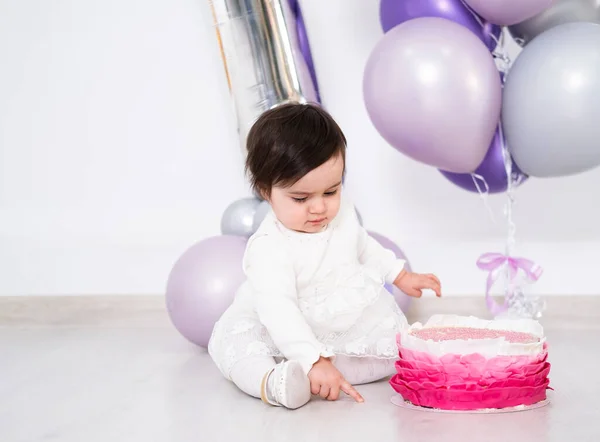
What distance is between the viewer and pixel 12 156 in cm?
271

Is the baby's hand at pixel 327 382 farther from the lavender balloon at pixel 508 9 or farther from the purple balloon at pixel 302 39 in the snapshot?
the purple balloon at pixel 302 39

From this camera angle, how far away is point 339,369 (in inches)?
57.8

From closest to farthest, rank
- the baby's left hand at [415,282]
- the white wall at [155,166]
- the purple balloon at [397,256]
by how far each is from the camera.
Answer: the baby's left hand at [415,282] < the purple balloon at [397,256] < the white wall at [155,166]

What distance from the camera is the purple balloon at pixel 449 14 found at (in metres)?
1.80

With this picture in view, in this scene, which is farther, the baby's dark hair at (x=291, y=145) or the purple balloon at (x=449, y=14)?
the purple balloon at (x=449, y=14)

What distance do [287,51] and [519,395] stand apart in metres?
1.07

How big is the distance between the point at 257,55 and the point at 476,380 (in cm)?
104

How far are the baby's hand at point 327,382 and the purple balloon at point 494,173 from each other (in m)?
0.71

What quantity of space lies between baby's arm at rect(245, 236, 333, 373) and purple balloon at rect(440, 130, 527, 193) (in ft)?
2.02

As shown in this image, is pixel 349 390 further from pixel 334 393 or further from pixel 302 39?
pixel 302 39

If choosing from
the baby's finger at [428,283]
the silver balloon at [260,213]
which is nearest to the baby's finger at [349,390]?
the baby's finger at [428,283]

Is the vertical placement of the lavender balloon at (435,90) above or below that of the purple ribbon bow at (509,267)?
above

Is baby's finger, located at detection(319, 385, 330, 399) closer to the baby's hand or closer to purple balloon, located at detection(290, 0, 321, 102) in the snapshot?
the baby's hand

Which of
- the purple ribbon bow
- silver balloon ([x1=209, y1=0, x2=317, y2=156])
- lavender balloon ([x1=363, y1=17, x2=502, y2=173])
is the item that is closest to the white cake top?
lavender balloon ([x1=363, y1=17, x2=502, y2=173])
